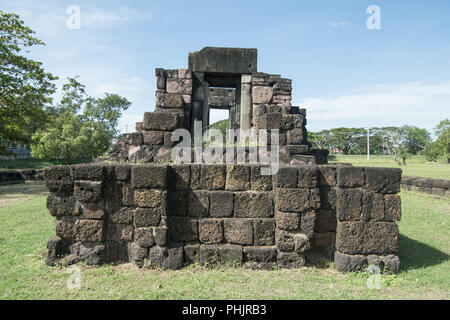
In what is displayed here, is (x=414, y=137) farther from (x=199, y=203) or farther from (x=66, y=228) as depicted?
(x=66, y=228)

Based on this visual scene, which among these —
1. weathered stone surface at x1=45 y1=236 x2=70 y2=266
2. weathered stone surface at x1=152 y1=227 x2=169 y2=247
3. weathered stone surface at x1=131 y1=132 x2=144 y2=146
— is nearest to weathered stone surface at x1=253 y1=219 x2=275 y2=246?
weathered stone surface at x1=152 y1=227 x2=169 y2=247

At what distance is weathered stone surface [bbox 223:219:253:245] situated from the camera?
13.4ft

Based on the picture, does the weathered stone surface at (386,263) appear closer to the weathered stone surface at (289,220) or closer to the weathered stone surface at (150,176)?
the weathered stone surface at (289,220)

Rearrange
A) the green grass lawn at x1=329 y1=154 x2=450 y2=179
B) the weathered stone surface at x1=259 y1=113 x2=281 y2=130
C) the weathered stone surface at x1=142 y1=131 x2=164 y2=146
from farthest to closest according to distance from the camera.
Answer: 1. the green grass lawn at x1=329 y1=154 x2=450 y2=179
2. the weathered stone surface at x1=142 y1=131 x2=164 y2=146
3. the weathered stone surface at x1=259 y1=113 x2=281 y2=130

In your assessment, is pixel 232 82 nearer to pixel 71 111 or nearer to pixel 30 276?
pixel 30 276

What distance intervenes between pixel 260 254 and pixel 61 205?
307 cm

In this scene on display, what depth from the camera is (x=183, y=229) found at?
413 centimetres

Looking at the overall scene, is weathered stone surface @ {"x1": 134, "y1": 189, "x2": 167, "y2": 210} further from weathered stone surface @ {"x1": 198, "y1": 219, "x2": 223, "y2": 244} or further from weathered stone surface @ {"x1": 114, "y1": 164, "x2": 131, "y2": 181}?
weathered stone surface @ {"x1": 198, "y1": 219, "x2": 223, "y2": 244}

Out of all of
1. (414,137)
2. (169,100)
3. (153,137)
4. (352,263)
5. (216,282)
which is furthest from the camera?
(414,137)

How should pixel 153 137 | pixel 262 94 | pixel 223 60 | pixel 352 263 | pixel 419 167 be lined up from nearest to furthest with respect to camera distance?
pixel 352 263 → pixel 153 137 → pixel 262 94 → pixel 223 60 → pixel 419 167

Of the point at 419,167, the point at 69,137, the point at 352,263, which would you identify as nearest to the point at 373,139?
the point at 419,167

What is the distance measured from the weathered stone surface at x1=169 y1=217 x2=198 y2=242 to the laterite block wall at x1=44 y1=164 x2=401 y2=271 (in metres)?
0.02

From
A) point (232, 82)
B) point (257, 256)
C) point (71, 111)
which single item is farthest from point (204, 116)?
point (71, 111)
